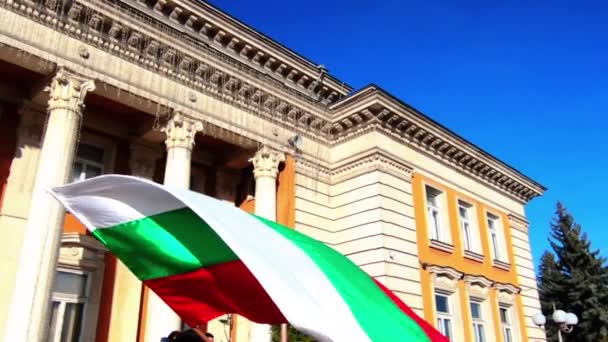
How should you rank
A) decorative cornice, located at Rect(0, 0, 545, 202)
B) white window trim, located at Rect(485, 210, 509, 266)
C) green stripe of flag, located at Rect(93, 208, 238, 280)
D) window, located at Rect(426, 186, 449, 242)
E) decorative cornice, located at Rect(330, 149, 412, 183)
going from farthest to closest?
white window trim, located at Rect(485, 210, 509, 266), window, located at Rect(426, 186, 449, 242), decorative cornice, located at Rect(330, 149, 412, 183), decorative cornice, located at Rect(0, 0, 545, 202), green stripe of flag, located at Rect(93, 208, 238, 280)

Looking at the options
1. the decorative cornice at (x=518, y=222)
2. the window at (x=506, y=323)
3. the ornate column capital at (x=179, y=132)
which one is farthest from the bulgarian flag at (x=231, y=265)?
the decorative cornice at (x=518, y=222)

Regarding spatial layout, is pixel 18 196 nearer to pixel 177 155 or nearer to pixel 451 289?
pixel 177 155

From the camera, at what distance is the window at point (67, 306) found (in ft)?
37.3

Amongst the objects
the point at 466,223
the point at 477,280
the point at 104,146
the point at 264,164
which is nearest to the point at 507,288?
the point at 477,280

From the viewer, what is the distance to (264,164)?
14.5m

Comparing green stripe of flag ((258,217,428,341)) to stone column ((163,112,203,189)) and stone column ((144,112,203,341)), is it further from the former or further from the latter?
stone column ((163,112,203,189))

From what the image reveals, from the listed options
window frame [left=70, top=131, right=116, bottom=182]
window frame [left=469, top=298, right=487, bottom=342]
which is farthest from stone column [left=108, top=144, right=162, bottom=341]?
window frame [left=469, top=298, right=487, bottom=342]

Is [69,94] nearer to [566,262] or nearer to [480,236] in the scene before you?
[480,236]

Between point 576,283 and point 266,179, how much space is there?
31675 millimetres

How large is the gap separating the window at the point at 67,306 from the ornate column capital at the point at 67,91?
3.57 meters

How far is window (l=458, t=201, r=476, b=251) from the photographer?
18.2 metres

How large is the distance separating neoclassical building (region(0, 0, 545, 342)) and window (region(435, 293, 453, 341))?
68 mm

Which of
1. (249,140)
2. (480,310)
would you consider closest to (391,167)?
(249,140)

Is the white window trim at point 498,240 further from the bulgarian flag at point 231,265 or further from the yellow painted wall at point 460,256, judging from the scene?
the bulgarian flag at point 231,265
